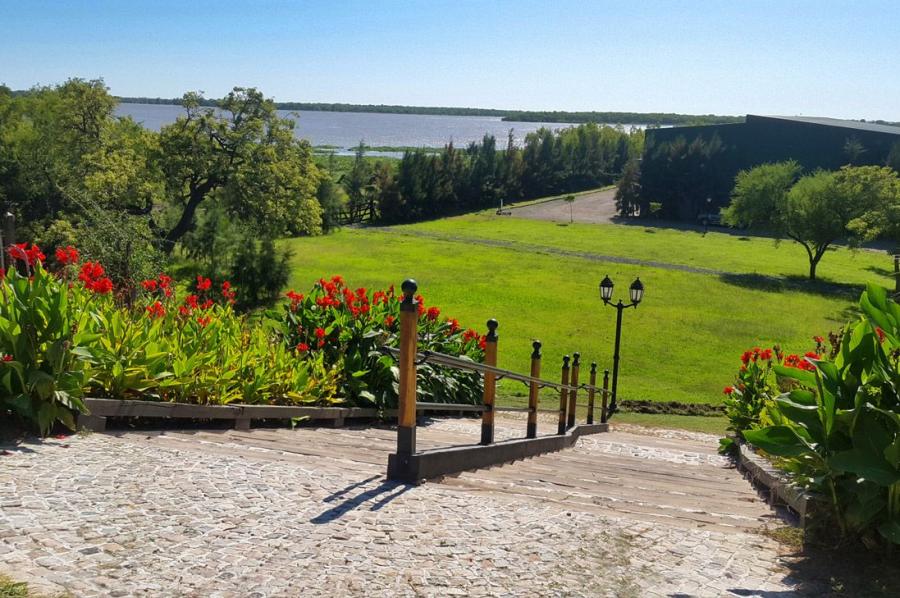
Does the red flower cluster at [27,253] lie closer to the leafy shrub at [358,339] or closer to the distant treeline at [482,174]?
the leafy shrub at [358,339]

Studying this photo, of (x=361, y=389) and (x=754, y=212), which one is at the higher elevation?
(x=754, y=212)

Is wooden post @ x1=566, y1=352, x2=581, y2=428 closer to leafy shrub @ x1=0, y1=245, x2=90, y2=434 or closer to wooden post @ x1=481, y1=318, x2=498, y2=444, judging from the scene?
wooden post @ x1=481, y1=318, x2=498, y2=444

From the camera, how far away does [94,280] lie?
691cm

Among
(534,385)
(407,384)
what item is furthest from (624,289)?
(407,384)

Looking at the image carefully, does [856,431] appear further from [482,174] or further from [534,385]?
[482,174]

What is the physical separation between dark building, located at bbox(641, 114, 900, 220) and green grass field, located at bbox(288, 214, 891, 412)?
14.0 meters

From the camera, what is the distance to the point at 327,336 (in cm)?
895

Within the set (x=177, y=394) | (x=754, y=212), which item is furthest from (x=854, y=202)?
(x=177, y=394)

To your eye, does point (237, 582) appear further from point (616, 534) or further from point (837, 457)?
point (837, 457)

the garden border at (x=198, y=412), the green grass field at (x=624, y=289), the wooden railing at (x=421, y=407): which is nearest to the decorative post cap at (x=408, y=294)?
the wooden railing at (x=421, y=407)

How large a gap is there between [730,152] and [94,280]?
78.6 metres

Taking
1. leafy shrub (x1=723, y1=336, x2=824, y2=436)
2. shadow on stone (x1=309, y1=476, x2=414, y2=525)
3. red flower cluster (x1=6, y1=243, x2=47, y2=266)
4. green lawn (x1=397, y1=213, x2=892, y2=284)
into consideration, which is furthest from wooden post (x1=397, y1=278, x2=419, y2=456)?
green lawn (x1=397, y1=213, x2=892, y2=284)

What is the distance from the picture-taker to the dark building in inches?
2758

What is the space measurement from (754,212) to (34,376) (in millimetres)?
49880
